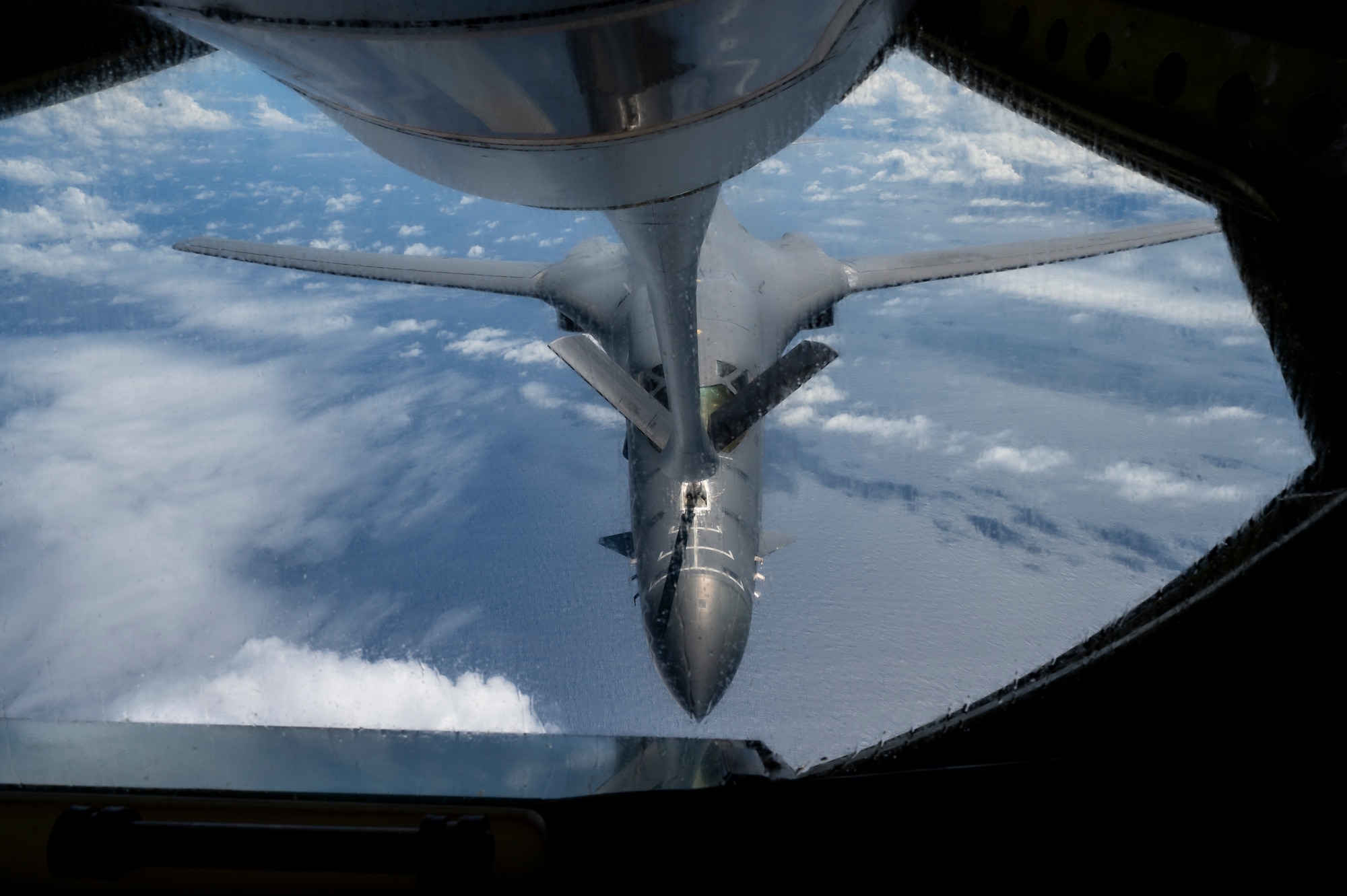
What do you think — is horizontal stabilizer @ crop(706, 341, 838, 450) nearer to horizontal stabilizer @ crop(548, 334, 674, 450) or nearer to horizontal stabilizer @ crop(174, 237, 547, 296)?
horizontal stabilizer @ crop(548, 334, 674, 450)

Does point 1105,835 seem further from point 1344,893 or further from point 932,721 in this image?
point 932,721

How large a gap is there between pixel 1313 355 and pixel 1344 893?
1602mm

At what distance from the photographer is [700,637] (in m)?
8.00

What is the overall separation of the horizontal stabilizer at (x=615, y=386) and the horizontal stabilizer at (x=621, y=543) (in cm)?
334

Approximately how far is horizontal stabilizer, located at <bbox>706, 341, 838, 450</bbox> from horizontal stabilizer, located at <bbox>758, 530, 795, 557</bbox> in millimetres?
2901

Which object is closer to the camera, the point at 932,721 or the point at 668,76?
the point at 668,76

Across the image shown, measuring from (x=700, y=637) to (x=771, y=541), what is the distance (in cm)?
189

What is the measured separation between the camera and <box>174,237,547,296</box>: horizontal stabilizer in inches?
356

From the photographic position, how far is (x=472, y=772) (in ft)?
4.87

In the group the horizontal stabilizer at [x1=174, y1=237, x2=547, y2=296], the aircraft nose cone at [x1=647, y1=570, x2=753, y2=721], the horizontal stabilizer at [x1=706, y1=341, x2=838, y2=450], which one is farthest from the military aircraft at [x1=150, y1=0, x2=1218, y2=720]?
the horizontal stabilizer at [x1=174, y1=237, x2=547, y2=296]

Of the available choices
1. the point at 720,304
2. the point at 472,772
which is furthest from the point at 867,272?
the point at 472,772

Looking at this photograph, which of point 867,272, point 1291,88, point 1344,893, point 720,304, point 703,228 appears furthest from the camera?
point 867,272

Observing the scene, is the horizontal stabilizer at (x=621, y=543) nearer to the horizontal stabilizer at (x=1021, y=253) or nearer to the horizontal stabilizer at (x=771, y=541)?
the horizontal stabilizer at (x=771, y=541)

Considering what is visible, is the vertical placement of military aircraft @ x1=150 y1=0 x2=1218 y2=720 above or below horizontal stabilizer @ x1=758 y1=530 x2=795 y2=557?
below
